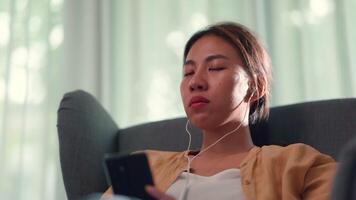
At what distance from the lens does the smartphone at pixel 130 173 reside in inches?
26.5

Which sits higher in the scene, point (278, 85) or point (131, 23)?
point (131, 23)

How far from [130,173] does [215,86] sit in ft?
1.44

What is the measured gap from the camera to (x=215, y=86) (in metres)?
1.06

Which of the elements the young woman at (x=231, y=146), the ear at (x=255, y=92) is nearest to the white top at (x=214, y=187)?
the young woman at (x=231, y=146)

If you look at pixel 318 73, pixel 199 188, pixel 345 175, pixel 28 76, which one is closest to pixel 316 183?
pixel 199 188

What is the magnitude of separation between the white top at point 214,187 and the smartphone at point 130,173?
298 mm

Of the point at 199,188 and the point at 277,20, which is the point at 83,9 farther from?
the point at 199,188

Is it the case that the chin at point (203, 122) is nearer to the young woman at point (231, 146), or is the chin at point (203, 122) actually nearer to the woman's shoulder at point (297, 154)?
the young woman at point (231, 146)

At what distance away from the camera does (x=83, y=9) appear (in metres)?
1.88

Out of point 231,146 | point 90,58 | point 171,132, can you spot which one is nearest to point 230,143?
point 231,146

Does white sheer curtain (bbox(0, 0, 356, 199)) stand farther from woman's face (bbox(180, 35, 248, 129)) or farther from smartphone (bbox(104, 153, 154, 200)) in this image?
smartphone (bbox(104, 153, 154, 200))

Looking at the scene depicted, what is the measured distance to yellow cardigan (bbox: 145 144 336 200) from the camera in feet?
2.87

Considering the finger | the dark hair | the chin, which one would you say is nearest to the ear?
the dark hair

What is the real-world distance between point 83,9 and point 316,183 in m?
1.33
